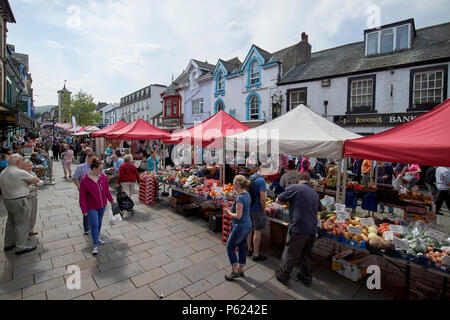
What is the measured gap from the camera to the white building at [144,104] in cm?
4153

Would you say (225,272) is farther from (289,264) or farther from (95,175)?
(95,175)

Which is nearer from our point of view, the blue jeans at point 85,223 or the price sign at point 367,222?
the price sign at point 367,222

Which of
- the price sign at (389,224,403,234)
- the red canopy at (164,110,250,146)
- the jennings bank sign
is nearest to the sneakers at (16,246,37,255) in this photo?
the red canopy at (164,110,250,146)

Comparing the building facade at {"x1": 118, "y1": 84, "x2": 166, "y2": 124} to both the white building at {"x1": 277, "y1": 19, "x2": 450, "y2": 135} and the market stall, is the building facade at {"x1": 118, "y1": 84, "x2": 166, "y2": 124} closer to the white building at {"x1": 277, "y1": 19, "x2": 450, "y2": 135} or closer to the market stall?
the white building at {"x1": 277, "y1": 19, "x2": 450, "y2": 135}

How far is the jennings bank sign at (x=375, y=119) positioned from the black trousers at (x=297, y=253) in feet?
38.4

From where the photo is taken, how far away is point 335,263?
13.5 ft

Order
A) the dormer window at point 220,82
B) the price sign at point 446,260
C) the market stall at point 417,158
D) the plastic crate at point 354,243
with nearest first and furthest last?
the price sign at point 446,260 → the market stall at point 417,158 → the plastic crate at point 354,243 → the dormer window at point 220,82

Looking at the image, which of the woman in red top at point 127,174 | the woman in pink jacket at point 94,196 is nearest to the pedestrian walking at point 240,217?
the woman in pink jacket at point 94,196

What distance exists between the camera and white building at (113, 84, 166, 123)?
41.5 metres

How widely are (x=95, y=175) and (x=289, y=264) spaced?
3936 mm

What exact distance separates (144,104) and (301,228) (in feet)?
146

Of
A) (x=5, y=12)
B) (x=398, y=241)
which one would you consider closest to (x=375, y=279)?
(x=398, y=241)

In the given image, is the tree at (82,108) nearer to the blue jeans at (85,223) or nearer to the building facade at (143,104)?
the building facade at (143,104)
